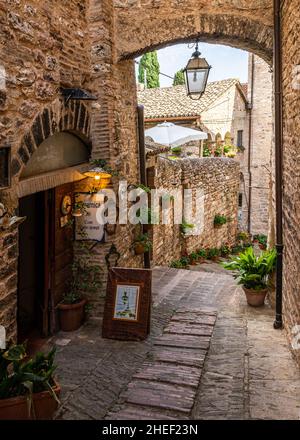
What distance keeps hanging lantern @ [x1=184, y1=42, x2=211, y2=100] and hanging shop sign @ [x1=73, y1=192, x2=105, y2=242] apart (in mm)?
2200

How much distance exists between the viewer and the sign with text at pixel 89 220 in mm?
5656

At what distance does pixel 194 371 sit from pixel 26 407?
6.54 ft

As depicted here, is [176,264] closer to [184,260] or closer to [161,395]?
[184,260]

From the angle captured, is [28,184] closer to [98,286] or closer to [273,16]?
[98,286]

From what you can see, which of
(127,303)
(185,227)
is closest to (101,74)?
(127,303)

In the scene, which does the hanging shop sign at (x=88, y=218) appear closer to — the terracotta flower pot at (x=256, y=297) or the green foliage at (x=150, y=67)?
the terracotta flower pot at (x=256, y=297)

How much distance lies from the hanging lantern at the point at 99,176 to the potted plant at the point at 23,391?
276cm

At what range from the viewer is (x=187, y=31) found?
18.6 feet

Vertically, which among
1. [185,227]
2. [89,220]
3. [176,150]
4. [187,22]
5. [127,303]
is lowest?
[127,303]

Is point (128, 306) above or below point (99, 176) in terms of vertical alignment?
below

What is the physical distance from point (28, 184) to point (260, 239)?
45.5 feet

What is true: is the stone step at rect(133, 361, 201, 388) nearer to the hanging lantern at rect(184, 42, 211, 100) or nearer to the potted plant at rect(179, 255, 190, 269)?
the hanging lantern at rect(184, 42, 211, 100)

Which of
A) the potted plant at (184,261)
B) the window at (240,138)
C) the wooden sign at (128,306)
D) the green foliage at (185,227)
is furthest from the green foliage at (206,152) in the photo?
the wooden sign at (128,306)

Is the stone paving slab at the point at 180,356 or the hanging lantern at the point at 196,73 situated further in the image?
the hanging lantern at the point at 196,73
